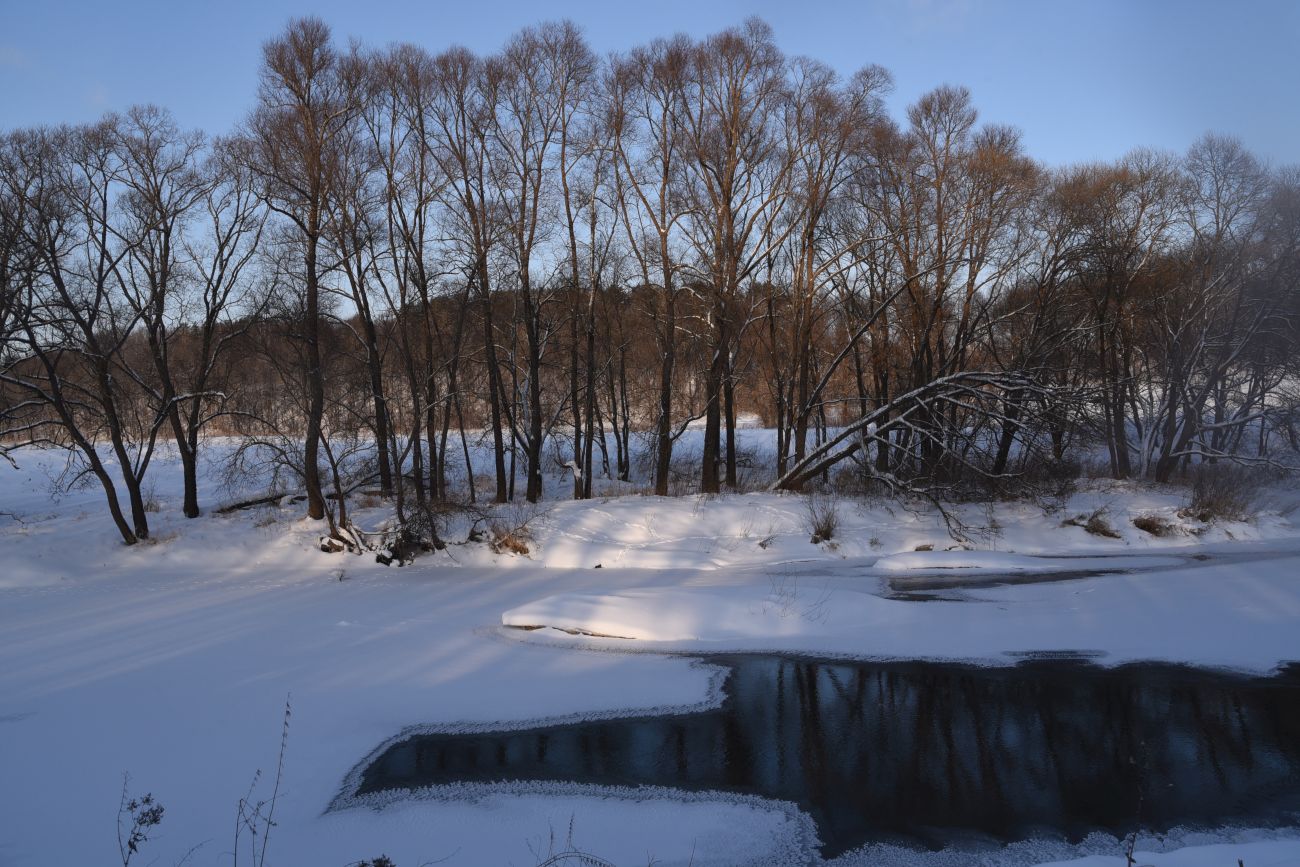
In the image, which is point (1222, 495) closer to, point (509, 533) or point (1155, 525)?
point (1155, 525)

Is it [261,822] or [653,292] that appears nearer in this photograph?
[261,822]

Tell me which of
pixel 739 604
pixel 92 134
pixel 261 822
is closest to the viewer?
pixel 261 822

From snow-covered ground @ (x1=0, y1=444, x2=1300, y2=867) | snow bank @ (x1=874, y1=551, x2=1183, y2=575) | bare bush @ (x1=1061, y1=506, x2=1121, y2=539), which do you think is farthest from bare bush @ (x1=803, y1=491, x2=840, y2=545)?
bare bush @ (x1=1061, y1=506, x2=1121, y2=539)

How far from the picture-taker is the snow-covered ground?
6.66 metres

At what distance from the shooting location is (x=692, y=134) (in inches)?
799

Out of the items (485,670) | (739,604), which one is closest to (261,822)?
(485,670)

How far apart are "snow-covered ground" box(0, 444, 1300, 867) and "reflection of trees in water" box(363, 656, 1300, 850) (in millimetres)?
448

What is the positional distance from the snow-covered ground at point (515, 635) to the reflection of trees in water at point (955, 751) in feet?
1.47

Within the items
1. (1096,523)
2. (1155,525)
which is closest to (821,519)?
(1096,523)

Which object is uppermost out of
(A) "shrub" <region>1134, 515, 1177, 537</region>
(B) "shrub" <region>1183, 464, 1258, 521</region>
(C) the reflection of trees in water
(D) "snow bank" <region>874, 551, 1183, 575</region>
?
(B) "shrub" <region>1183, 464, 1258, 521</region>

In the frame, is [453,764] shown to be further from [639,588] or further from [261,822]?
[639,588]

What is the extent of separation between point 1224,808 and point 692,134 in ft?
59.1

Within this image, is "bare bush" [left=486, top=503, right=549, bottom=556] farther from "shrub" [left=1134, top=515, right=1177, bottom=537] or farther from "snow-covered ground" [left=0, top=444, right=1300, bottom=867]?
"shrub" [left=1134, top=515, right=1177, bottom=537]

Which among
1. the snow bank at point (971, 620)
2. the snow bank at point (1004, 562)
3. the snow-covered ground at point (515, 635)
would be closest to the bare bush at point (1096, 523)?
the snow-covered ground at point (515, 635)
